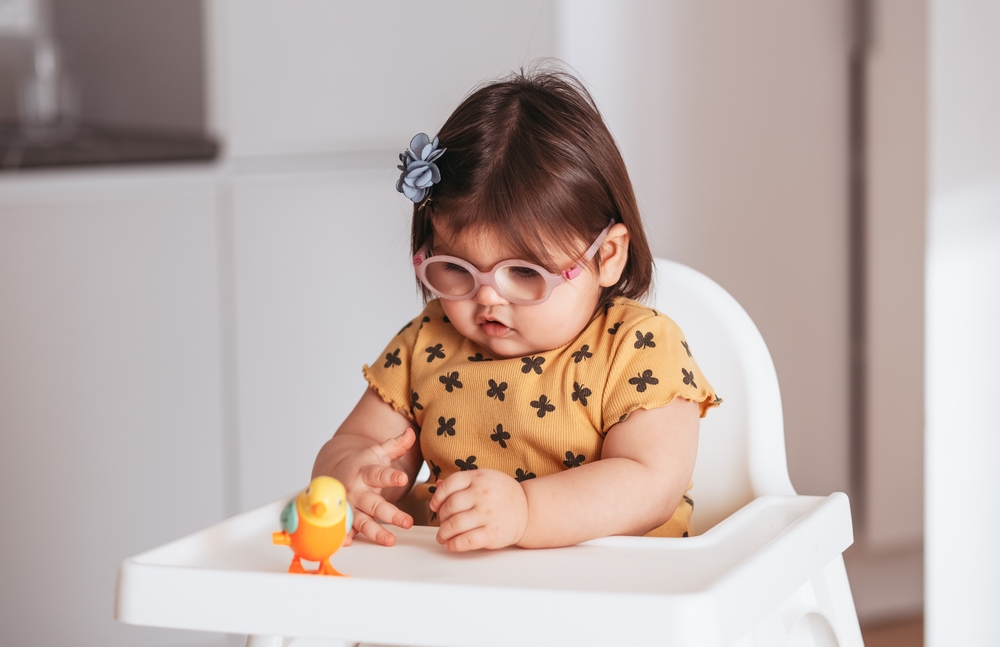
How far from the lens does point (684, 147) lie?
144cm

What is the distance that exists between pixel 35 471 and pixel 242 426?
324 millimetres

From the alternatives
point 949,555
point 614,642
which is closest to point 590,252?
point 614,642

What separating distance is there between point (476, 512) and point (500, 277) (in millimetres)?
203

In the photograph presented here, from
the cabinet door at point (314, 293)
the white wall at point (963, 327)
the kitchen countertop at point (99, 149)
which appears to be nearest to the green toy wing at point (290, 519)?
the white wall at point (963, 327)

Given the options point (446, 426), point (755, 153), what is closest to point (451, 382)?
point (446, 426)

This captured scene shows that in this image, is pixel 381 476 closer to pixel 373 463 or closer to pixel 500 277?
pixel 373 463

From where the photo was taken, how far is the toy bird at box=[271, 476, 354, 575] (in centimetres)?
59

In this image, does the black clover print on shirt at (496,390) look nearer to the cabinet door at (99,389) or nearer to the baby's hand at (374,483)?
the baby's hand at (374,483)

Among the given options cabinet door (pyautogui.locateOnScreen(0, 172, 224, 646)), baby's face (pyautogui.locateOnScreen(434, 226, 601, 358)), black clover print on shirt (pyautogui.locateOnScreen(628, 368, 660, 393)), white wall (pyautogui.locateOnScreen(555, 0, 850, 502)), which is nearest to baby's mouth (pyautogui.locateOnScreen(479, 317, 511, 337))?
baby's face (pyautogui.locateOnScreen(434, 226, 601, 358))

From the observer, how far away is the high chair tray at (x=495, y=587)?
0.53m

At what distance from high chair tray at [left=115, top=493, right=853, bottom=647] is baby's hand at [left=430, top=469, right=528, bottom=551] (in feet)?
0.04

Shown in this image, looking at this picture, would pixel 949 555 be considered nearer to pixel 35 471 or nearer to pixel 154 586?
pixel 154 586

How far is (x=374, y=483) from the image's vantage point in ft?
2.33

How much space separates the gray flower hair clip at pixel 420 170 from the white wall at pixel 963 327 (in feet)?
1.83
